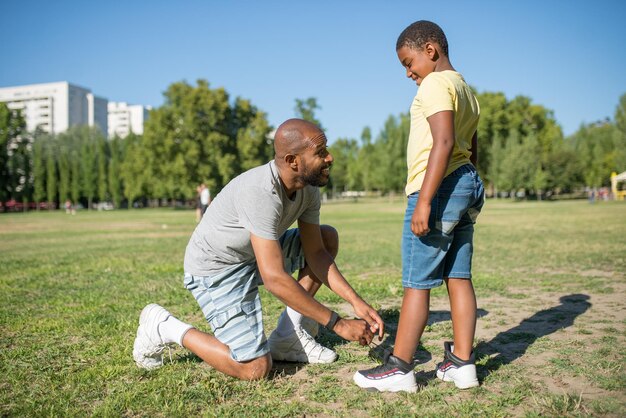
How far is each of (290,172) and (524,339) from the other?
2.38 m

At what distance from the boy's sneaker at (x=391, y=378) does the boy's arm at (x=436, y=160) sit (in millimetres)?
787

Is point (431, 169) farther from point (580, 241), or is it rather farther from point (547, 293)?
point (580, 241)

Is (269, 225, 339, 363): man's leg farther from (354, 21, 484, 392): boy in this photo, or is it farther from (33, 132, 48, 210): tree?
(33, 132, 48, 210): tree

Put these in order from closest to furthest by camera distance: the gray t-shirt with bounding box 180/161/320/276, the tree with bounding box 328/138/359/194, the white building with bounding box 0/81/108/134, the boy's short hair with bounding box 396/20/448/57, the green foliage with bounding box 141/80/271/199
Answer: the gray t-shirt with bounding box 180/161/320/276 → the boy's short hair with bounding box 396/20/448/57 → the green foliage with bounding box 141/80/271/199 → the tree with bounding box 328/138/359/194 → the white building with bounding box 0/81/108/134

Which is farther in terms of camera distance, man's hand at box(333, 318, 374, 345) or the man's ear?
Result: the man's ear

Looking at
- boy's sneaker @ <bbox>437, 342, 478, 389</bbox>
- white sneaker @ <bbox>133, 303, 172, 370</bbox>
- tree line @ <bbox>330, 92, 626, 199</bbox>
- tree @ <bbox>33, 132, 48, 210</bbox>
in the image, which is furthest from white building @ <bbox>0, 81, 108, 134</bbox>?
boy's sneaker @ <bbox>437, 342, 478, 389</bbox>

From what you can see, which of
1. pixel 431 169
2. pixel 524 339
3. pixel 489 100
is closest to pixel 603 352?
pixel 524 339

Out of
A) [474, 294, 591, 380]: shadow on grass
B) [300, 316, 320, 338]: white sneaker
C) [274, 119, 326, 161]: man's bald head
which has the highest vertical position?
[274, 119, 326, 161]: man's bald head

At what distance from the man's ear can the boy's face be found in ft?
3.14

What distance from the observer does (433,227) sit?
2.91 m

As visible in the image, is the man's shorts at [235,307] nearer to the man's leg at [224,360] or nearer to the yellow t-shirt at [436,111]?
the man's leg at [224,360]

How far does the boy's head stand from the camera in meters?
3.02

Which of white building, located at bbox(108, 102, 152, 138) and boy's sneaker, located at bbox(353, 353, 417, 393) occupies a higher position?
white building, located at bbox(108, 102, 152, 138)

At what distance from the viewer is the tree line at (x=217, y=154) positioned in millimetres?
52000
